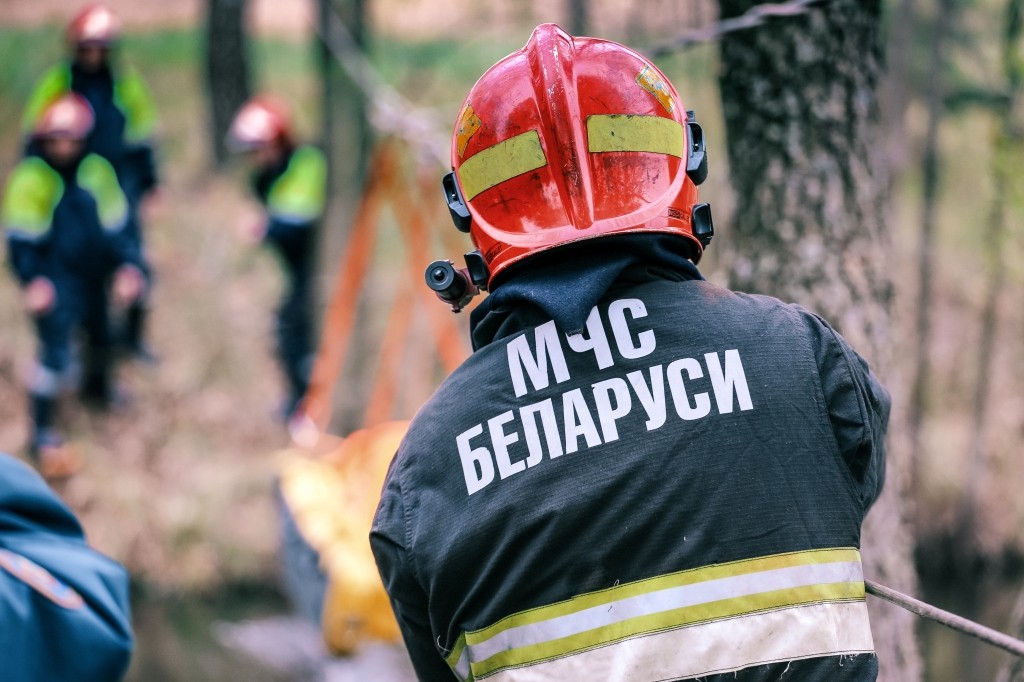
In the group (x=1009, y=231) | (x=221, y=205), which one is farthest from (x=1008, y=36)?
(x=221, y=205)

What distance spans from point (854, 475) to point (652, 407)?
1.00ft

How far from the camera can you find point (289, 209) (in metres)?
6.68

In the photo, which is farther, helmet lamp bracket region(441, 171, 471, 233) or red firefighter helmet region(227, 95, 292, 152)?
red firefighter helmet region(227, 95, 292, 152)

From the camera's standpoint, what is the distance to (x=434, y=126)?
5.07m

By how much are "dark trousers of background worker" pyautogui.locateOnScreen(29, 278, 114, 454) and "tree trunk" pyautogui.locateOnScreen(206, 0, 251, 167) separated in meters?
3.56

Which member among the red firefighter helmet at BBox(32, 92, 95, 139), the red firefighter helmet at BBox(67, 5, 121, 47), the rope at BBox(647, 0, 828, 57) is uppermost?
the red firefighter helmet at BBox(67, 5, 121, 47)

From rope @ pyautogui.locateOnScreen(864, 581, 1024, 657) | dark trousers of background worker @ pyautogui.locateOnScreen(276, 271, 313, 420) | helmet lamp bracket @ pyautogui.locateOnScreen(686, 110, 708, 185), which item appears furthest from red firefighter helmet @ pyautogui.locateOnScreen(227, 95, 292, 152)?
rope @ pyautogui.locateOnScreen(864, 581, 1024, 657)

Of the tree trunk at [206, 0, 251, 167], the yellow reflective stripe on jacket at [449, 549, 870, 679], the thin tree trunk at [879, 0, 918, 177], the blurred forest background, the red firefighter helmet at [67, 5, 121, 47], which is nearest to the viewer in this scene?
the yellow reflective stripe on jacket at [449, 549, 870, 679]

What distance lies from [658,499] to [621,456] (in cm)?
7

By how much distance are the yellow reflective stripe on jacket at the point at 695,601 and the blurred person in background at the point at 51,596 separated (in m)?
0.73

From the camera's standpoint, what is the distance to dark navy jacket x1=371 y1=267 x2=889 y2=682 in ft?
4.45

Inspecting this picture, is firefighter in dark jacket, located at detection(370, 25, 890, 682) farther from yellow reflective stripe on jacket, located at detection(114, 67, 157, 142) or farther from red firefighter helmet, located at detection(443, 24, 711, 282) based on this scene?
yellow reflective stripe on jacket, located at detection(114, 67, 157, 142)

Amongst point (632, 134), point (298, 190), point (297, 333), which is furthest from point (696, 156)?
point (297, 333)

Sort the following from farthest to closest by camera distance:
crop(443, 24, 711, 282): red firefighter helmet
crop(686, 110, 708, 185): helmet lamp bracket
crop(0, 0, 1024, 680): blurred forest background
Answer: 1. crop(0, 0, 1024, 680): blurred forest background
2. crop(686, 110, 708, 185): helmet lamp bracket
3. crop(443, 24, 711, 282): red firefighter helmet
